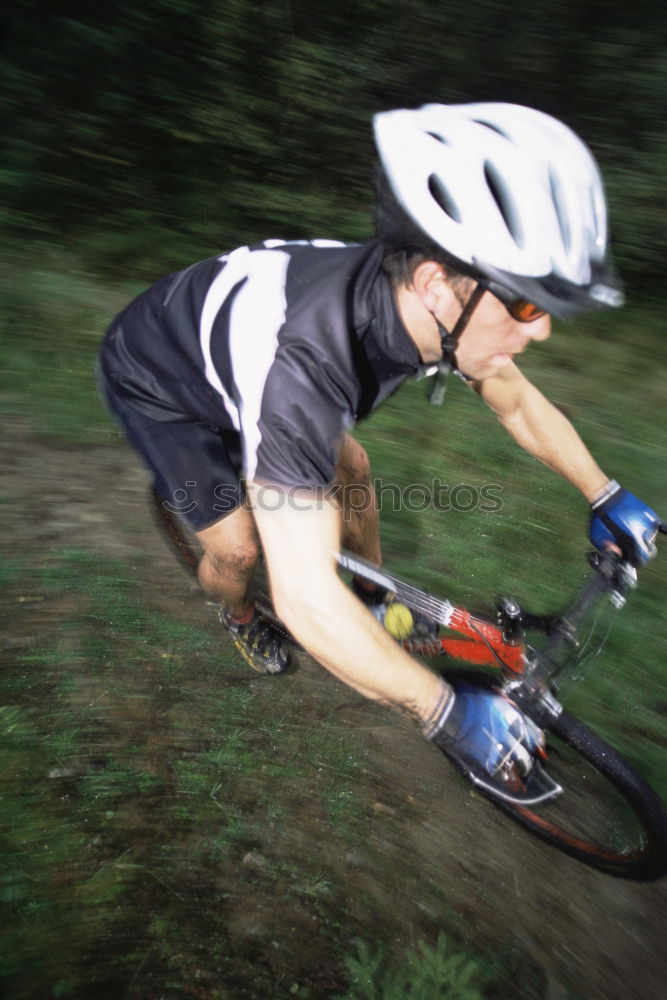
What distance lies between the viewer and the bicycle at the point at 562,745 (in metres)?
2.09

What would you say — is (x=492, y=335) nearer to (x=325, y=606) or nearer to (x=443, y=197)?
(x=443, y=197)

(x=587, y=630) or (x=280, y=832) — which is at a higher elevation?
(x=587, y=630)

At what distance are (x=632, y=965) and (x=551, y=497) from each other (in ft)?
7.70

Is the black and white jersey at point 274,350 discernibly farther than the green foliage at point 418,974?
No

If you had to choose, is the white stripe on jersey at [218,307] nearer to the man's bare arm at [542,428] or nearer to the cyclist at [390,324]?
the cyclist at [390,324]

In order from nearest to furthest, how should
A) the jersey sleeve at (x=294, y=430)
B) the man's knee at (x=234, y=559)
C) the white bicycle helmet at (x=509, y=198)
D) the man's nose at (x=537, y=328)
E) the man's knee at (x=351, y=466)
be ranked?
the jersey sleeve at (x=294, y=430) → the white bicycle helmet at (x=509, y=198) → the man's nose at (x=537, y=328) → the man's knee at (x=234, y=559) → the man's knee at (x=351, y=466)

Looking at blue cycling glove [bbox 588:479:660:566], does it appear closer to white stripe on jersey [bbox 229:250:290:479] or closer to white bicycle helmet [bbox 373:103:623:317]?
white bicycle helmet [bbox 373:103:623:317]

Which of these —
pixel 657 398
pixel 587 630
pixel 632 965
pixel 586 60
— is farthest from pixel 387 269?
pixel 586 60

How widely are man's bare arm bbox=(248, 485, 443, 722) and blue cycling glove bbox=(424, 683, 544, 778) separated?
2.6 inches

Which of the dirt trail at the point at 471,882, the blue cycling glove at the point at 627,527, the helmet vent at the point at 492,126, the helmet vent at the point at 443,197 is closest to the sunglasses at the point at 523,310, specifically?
the helmet vent at the point at 443,197

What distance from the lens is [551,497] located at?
3.87 metres

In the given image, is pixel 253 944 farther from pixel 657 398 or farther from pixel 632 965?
pixel 657 398

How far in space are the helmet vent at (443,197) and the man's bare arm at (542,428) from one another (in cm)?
68

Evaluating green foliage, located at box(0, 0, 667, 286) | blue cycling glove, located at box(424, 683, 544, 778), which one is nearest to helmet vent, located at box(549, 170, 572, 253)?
blue cycling glove, located at box(424, 683, 544, 778)
